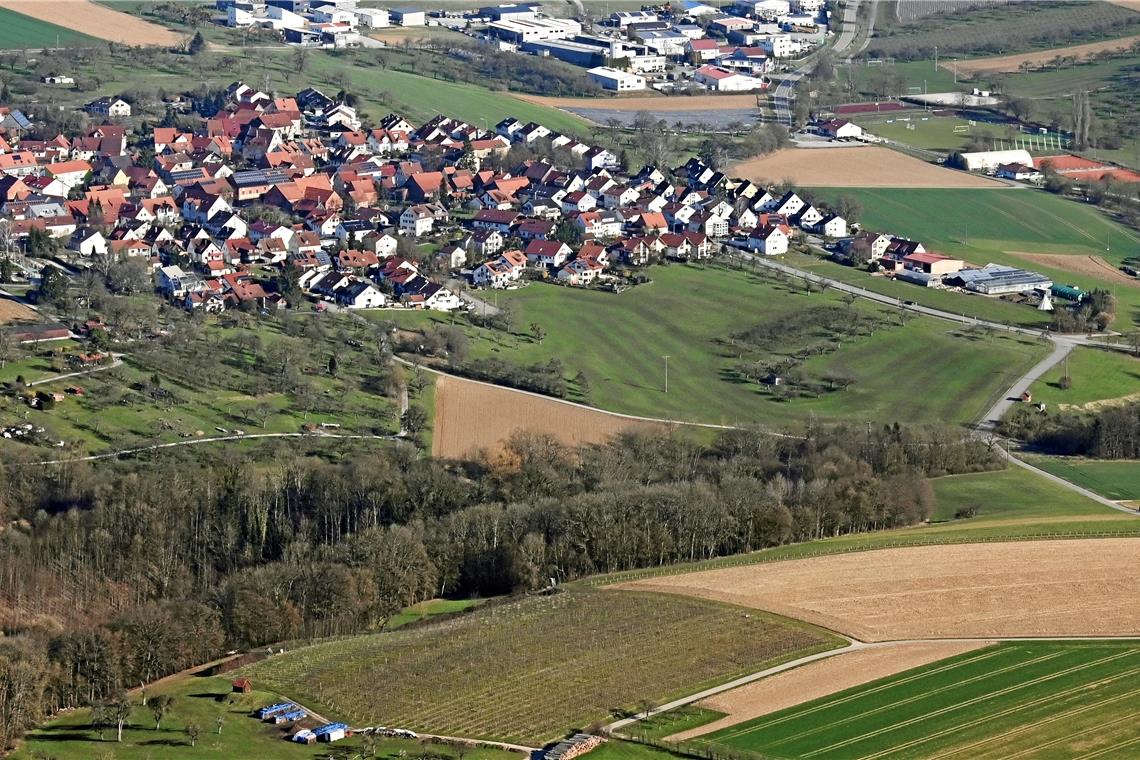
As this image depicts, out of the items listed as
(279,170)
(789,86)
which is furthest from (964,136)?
(279,170)

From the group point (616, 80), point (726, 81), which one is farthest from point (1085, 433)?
point (726, 81)

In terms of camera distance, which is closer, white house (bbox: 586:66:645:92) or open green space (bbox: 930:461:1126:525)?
open green space (bbox: 930:461:1126:525)

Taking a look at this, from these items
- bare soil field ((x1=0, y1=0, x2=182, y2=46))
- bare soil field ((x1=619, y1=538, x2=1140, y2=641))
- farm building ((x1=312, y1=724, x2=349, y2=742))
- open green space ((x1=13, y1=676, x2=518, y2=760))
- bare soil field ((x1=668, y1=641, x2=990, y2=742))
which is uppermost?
bare soil field ((x1=0, y1=0, x2=182, y2=46))

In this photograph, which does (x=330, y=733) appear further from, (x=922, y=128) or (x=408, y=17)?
(x=408, y=17)

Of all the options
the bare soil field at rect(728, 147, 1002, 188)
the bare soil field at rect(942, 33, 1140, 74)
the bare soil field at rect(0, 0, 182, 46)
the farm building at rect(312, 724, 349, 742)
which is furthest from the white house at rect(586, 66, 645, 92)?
the farm building at rect(312, 724, 349, 742)

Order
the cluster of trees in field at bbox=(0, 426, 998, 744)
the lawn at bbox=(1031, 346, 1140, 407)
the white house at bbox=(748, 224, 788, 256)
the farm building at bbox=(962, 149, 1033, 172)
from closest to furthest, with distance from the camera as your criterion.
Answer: the cluster of trees in field at bbox=(0, 426, 998, 744) < the lawn at bbox=(1031, 346, 1140, 407) < the white house at bbox=(748, 224, 788, 256) < the farm building at bbox=(962, 149, 1033, 172)

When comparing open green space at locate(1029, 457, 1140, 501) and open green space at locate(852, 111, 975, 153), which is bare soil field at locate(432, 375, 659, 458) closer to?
open green space at locate(1029, 457, 1140, 501)

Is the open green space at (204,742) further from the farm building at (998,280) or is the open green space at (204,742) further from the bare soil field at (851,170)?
the bare soil field at (851,170)
